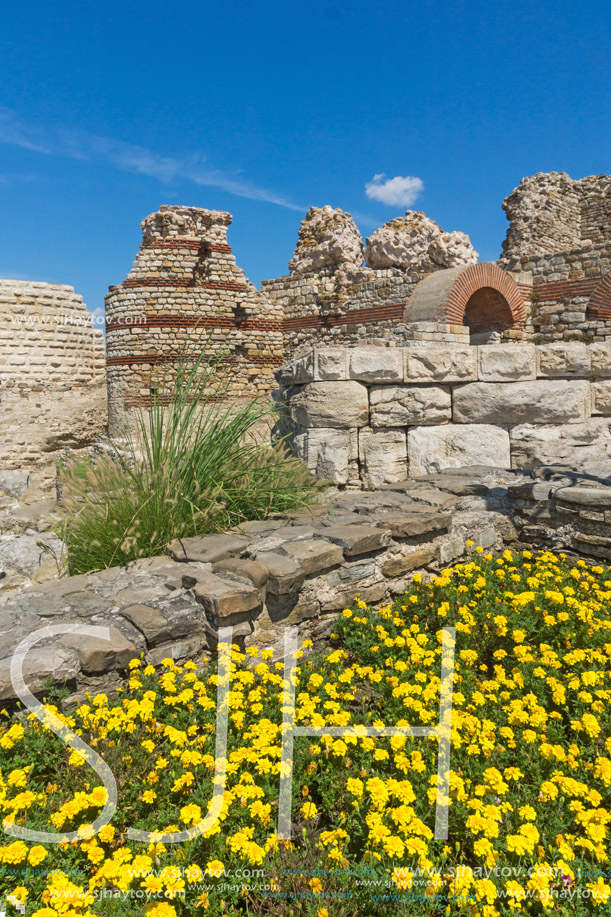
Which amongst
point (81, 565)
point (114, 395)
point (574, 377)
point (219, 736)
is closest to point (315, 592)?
point (219, 736)

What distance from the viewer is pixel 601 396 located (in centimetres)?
518

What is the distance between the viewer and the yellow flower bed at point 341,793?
1423 mm

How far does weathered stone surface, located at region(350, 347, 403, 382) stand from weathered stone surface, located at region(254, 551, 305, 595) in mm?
2483

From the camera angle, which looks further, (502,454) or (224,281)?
(224,281)

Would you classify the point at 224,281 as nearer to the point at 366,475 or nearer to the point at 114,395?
the point at 114,395

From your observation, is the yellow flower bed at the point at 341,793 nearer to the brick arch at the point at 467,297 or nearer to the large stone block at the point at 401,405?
the large stone block at the point at 401,405

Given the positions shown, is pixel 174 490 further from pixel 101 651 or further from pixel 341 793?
pixel 341 793

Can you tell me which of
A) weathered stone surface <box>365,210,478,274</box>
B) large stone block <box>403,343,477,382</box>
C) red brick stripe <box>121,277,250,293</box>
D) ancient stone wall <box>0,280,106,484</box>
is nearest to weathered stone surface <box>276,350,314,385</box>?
large stone block <box>403,343,477,382</box>

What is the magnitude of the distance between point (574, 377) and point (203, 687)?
459 cm

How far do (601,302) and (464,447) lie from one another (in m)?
3.74

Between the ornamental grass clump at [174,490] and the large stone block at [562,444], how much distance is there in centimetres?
222

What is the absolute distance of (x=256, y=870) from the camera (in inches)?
58.4

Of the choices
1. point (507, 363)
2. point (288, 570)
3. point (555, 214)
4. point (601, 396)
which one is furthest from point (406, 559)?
point (555, 214)

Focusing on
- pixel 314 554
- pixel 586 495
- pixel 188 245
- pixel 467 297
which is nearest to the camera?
pixel 314 554
